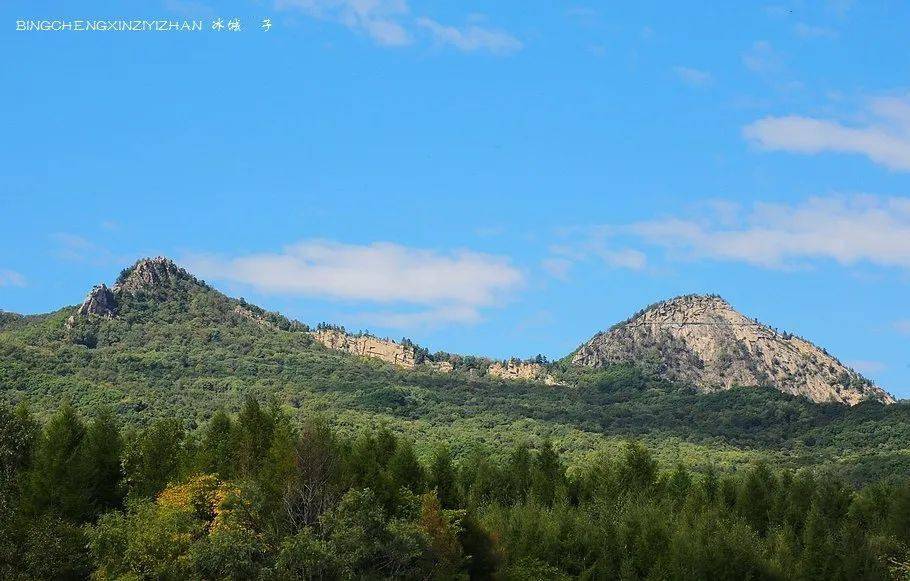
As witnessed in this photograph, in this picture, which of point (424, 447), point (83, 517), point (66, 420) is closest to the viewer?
point (83, 517)

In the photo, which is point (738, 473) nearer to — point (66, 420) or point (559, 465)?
point (559, 465)

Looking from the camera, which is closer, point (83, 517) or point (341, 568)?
point (341, 568)

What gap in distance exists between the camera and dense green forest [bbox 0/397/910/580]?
67.4 meters

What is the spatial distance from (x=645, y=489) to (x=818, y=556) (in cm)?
2788

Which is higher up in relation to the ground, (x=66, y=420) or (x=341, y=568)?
(x=66, y=420)

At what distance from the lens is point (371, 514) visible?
220 ft

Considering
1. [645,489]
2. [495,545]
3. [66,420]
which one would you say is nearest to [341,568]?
[495,545]

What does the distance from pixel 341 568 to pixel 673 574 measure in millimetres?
38655

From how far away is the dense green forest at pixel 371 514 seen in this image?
6738 centimetres

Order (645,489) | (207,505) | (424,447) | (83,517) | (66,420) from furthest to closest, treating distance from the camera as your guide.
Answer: (424,447) → (645,489) → (66,420) → (83,517) → (207,505)

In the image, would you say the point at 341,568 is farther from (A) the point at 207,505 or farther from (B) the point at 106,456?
(B) the point at 106,456

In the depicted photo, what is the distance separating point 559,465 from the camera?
442ft

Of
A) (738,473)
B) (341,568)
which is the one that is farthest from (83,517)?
(738,473)

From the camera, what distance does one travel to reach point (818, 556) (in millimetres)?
100375
